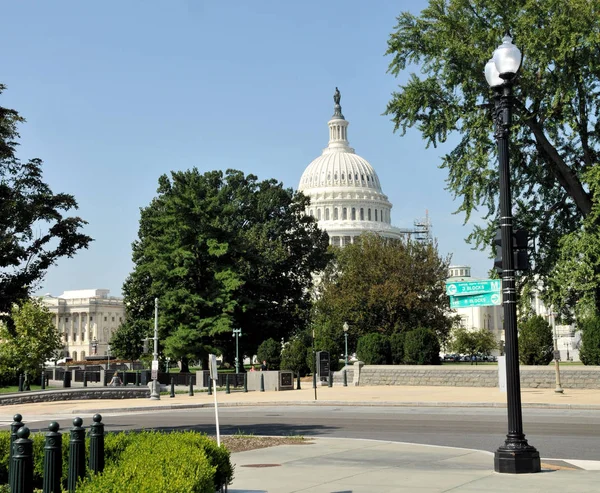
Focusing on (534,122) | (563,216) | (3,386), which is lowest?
(3,386)

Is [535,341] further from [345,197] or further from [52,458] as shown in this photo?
[345,197]

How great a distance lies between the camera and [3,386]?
2370 inches

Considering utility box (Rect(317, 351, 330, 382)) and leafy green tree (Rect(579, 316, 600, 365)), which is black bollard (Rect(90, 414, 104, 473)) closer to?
leafy green tree (Rect(579, 316, 600, 365))

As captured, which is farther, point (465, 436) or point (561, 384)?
point (561, 384)

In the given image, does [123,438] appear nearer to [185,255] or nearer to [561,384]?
[561,384]

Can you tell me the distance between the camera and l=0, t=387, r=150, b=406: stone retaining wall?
125 ft

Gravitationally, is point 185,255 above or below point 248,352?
above

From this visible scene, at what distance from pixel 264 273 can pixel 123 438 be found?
2257 inches

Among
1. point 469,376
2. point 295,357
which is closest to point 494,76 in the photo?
point 469,376

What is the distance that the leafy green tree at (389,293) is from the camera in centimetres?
6500

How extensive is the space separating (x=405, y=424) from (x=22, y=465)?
15.1 metres

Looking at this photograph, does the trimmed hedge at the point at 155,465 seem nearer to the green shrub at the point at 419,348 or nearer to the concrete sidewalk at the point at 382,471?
the concrete sidewalk at the point at 382,471

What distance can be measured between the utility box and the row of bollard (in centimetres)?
3766

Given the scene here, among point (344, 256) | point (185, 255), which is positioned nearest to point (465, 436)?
point (185, 255)
